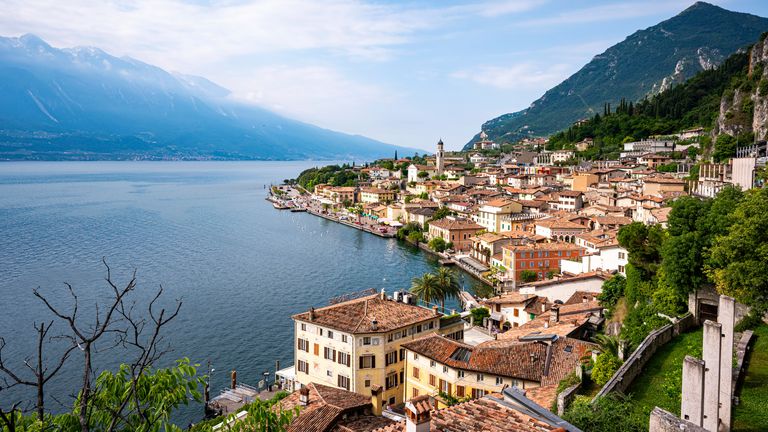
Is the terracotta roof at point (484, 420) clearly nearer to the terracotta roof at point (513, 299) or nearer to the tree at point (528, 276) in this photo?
the terracotta roof at point (513, 299)

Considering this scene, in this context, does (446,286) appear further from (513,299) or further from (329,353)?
(329,353)

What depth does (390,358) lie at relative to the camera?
20.2 m

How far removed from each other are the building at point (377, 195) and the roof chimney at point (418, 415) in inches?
3374

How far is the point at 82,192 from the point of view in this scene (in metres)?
115

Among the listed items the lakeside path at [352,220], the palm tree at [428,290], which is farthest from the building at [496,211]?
the palm tree at [428,290]

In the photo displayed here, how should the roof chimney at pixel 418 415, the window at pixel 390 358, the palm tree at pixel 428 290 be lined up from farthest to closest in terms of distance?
the palm tree at pixel 428 290 < the window at pixel 390 358 < the roof chimney at pixel 418 415

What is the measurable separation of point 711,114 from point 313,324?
78019 millimetres

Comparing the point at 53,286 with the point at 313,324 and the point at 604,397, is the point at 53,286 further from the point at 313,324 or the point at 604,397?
the point at 604,397

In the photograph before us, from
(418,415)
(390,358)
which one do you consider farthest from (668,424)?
(390,358)

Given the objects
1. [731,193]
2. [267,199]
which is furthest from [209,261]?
[267,199]

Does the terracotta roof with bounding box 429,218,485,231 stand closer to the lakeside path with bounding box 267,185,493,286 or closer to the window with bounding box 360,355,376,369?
the lakeside path with bounding box 267,185,493,286

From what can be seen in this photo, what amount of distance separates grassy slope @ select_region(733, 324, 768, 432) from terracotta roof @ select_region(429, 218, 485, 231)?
45.4m

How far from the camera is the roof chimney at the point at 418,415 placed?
6676 mm

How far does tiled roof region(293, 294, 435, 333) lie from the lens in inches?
792
